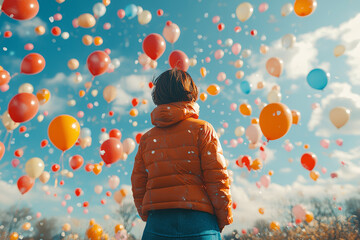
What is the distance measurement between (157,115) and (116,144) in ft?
11.5

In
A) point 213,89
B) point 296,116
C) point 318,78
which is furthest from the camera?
point 213,89

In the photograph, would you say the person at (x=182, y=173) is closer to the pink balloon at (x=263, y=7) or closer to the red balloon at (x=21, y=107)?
the red balloon at (x=21, y=107)

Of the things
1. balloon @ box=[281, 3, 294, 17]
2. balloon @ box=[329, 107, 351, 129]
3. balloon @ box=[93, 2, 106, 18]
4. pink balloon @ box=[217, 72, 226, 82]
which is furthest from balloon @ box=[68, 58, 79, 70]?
balloon @ box=[329, 107, 351, 129]

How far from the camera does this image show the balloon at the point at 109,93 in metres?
5.96

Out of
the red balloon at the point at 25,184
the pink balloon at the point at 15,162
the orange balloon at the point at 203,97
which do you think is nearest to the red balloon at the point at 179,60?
the orange balloon at the point at 203,97

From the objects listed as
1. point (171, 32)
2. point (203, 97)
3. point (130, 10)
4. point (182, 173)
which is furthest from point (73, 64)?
point (182, 173)

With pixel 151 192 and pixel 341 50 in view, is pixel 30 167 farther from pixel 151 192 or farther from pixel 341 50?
pixel 341 50

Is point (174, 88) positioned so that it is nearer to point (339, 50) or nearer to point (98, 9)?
point (98, 9)

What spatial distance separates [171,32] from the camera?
5.67 m

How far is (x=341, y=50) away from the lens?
5648 millimetres

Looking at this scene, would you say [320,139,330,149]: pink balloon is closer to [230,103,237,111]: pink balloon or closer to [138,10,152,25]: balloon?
[230,103,237,111]: pink balloon

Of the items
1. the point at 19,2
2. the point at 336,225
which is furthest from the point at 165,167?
the point at 336,225

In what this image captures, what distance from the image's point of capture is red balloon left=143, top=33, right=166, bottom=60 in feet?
16.8

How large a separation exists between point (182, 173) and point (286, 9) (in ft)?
18.7
